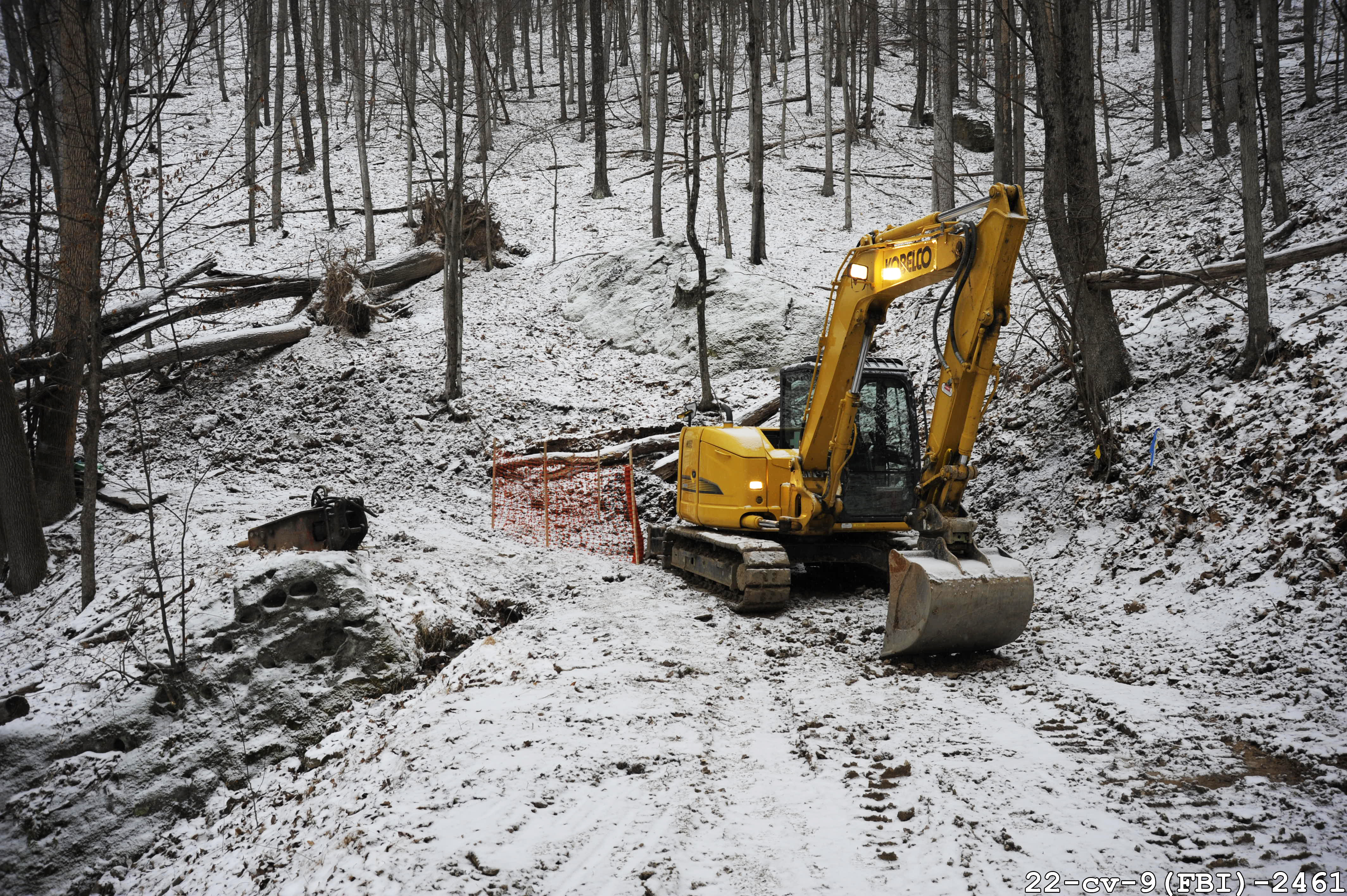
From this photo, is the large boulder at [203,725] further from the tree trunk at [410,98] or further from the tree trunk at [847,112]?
the tree trunk at [847,112]

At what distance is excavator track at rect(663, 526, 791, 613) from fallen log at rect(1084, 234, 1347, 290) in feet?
16.4

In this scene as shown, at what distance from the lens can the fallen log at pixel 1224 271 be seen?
960 cm

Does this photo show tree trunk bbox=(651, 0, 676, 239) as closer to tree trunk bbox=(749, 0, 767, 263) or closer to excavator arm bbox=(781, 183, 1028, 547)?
tree trunk bbox=(749, 0, 767, 263)

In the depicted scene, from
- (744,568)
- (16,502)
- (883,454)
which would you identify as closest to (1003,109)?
(883,454)

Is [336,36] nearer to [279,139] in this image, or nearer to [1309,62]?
[279,139]

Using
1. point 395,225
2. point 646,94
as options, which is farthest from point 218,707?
point 646,94

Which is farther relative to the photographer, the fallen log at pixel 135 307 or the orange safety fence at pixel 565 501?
the fallen log at pixel 135 307

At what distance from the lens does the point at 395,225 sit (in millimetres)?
25062

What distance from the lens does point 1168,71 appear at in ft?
79.2

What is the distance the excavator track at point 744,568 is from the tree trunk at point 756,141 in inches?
451

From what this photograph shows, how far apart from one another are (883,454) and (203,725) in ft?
20.8

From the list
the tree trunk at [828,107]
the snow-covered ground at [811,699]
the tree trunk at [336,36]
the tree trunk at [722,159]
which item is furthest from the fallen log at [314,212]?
the snow-covered ground at [811,699]

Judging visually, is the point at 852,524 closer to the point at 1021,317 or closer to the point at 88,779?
the point at 88,779

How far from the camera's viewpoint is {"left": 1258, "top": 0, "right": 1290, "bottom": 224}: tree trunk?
11625mm
